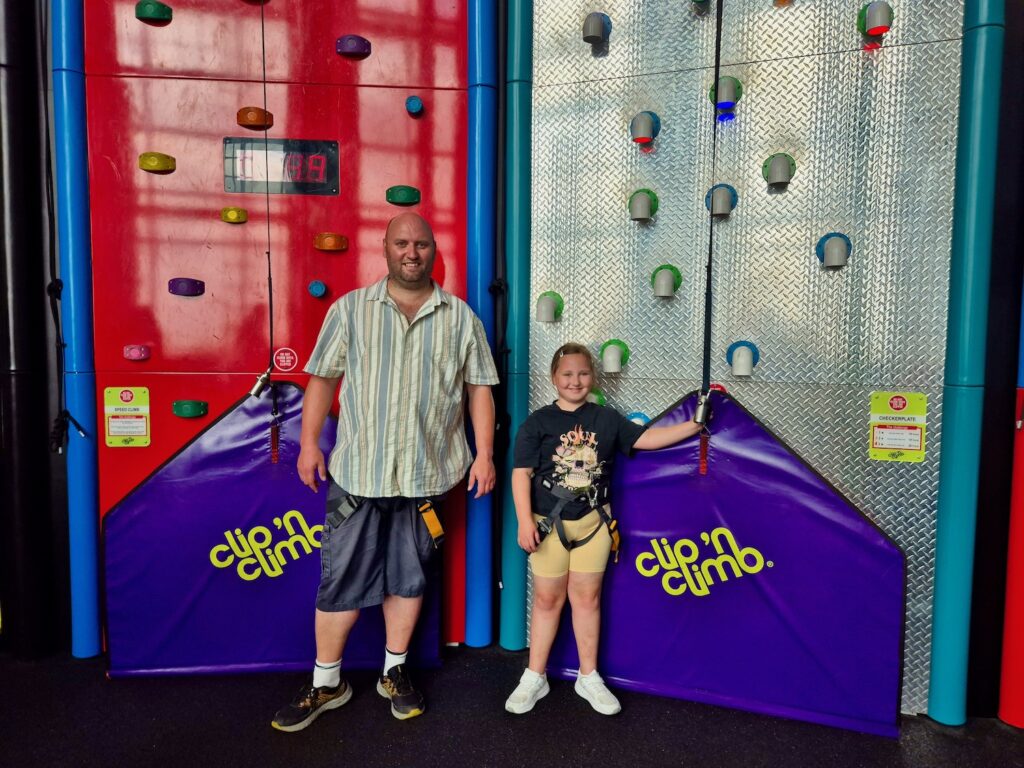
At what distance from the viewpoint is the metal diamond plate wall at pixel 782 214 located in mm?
2273

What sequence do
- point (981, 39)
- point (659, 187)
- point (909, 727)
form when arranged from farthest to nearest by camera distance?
1. point (659, 187)
2. point (909, 727)
3. point (981, 39)

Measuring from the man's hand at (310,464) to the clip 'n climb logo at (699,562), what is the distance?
4.21 ft

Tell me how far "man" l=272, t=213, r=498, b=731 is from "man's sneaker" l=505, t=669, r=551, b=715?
34cm

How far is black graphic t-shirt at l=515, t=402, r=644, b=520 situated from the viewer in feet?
7.86

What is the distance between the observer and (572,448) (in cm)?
239

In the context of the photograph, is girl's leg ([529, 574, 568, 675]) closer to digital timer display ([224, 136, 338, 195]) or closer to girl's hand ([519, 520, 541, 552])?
girl's hand ([519, 520, 541, 552])

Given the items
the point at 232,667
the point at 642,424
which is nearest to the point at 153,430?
the point at 232,667

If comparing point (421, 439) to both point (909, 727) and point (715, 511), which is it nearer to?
point (715, 511)

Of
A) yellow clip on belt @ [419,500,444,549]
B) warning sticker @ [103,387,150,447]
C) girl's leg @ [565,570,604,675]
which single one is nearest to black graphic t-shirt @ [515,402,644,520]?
girl's leg @ [565,570,604,675]

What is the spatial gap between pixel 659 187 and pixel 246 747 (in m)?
2.51

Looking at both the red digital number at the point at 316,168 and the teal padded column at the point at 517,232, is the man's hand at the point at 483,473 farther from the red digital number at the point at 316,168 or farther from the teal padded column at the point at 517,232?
the red digital number at the point at 316,168

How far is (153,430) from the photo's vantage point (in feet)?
8.79

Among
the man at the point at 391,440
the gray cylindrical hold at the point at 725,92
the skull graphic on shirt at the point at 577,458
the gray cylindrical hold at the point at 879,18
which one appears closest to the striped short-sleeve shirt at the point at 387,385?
the man at the point at 391,440

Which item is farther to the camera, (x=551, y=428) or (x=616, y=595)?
(x=616, y=595)
